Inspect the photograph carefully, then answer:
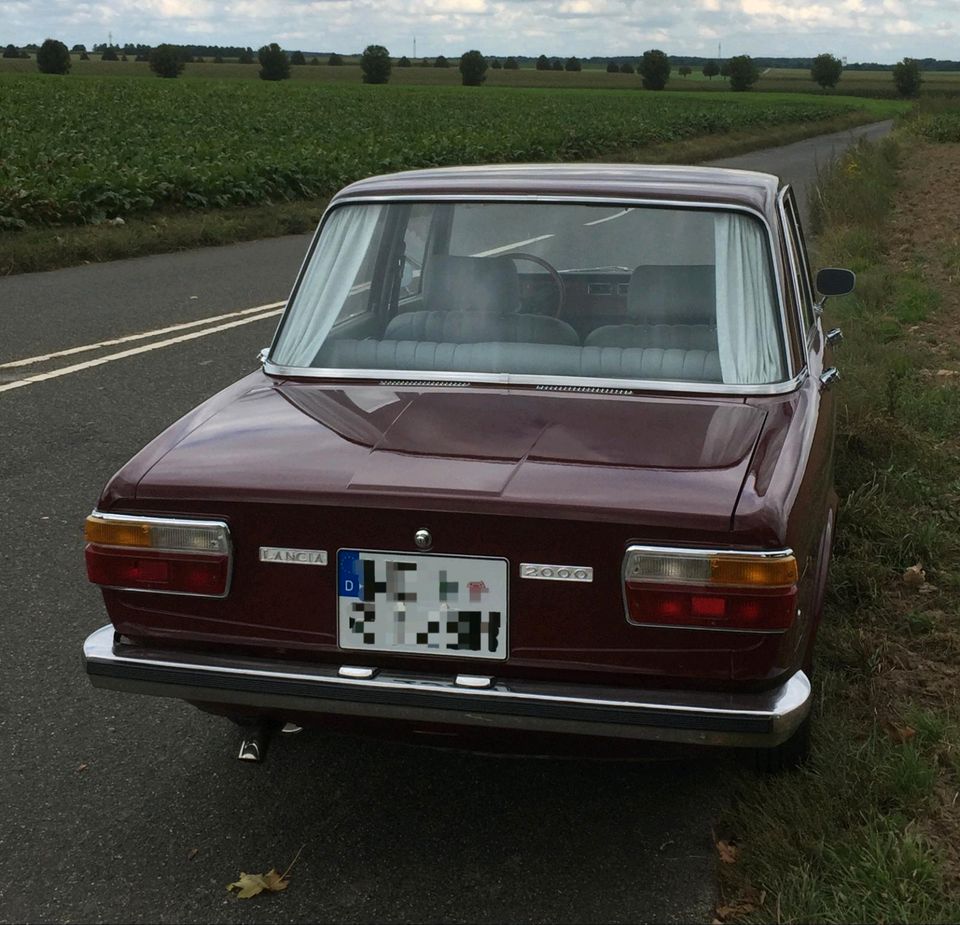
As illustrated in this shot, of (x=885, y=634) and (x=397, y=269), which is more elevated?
(x=397, y=269)

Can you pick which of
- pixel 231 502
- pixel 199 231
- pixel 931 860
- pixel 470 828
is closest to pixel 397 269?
pixel 231 502

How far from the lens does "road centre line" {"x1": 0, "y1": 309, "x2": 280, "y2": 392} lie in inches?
293

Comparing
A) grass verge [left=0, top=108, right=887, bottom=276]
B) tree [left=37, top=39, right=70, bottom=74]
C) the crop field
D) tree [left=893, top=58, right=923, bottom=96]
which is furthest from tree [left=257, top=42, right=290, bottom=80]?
grass verge [left=0, top=108, right=887, bottom=276]

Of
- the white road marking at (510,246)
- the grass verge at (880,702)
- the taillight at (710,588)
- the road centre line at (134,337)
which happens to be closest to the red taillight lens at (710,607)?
the taillight at (710,588)

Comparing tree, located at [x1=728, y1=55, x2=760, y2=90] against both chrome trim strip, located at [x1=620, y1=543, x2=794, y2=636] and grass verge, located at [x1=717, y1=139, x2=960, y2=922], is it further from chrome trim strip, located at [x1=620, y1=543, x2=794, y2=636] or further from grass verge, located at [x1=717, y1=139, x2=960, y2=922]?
chrome trim strip, located at [x1=620, y1=543, x2=794, y2=636]

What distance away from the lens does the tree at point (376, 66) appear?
303 feet

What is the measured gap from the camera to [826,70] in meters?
120

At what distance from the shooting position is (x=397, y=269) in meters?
3.84

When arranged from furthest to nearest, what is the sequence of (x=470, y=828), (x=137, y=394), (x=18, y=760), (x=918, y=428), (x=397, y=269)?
(x=137, y=394)
(x=918, y=428)
(x=397, y=269)
(x=18, y=760)
(x=470, y=828)

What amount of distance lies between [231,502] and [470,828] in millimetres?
979

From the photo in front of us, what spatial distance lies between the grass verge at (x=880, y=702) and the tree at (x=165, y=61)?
87834 millimetres

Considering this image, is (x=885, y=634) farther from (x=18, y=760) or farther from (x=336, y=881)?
(x=18, y=760)

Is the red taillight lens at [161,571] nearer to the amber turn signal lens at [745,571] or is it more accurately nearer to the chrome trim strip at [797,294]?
the amber turn signal lens at [745,571]

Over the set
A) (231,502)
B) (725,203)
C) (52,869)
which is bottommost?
(52,869)
